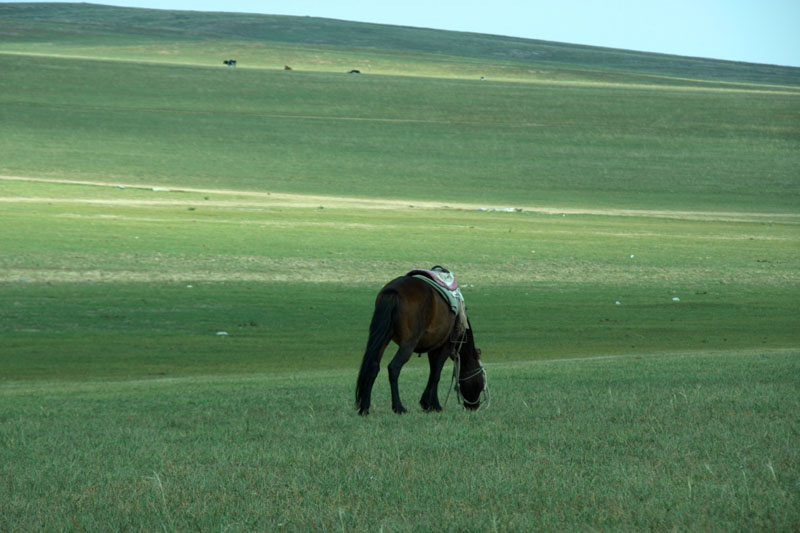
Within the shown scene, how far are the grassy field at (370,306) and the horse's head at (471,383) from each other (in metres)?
0.21

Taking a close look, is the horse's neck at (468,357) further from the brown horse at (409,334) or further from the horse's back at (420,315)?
the horse's back at (420,315)

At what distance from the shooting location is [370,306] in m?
21.0

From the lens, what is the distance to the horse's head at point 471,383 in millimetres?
9445

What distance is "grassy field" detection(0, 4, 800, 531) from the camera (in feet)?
19.6

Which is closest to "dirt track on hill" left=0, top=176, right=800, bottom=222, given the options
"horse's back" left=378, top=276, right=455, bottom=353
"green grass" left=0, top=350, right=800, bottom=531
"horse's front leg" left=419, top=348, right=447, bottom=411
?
"green grass" left=0, top=350, right=800, bottom=531

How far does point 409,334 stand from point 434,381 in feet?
2.49

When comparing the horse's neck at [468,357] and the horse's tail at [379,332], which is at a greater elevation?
the horse's tail at [379,332]

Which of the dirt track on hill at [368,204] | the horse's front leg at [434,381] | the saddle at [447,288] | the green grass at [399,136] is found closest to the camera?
the saddle at [447,288]

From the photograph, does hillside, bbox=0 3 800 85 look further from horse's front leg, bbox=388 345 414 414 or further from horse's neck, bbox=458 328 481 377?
horse's front leg, bbox=388 345 414 414

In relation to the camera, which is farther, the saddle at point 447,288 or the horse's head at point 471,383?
the horse's head at point 471,383

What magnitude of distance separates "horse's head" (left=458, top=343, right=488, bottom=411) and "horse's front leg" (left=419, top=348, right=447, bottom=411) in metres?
0.26

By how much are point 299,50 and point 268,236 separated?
291ft

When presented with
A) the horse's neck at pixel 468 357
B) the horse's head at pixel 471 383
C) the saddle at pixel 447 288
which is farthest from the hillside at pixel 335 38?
the saddle at pixel 447 288

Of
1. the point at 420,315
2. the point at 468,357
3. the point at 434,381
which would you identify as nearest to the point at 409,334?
the point at 420,315
